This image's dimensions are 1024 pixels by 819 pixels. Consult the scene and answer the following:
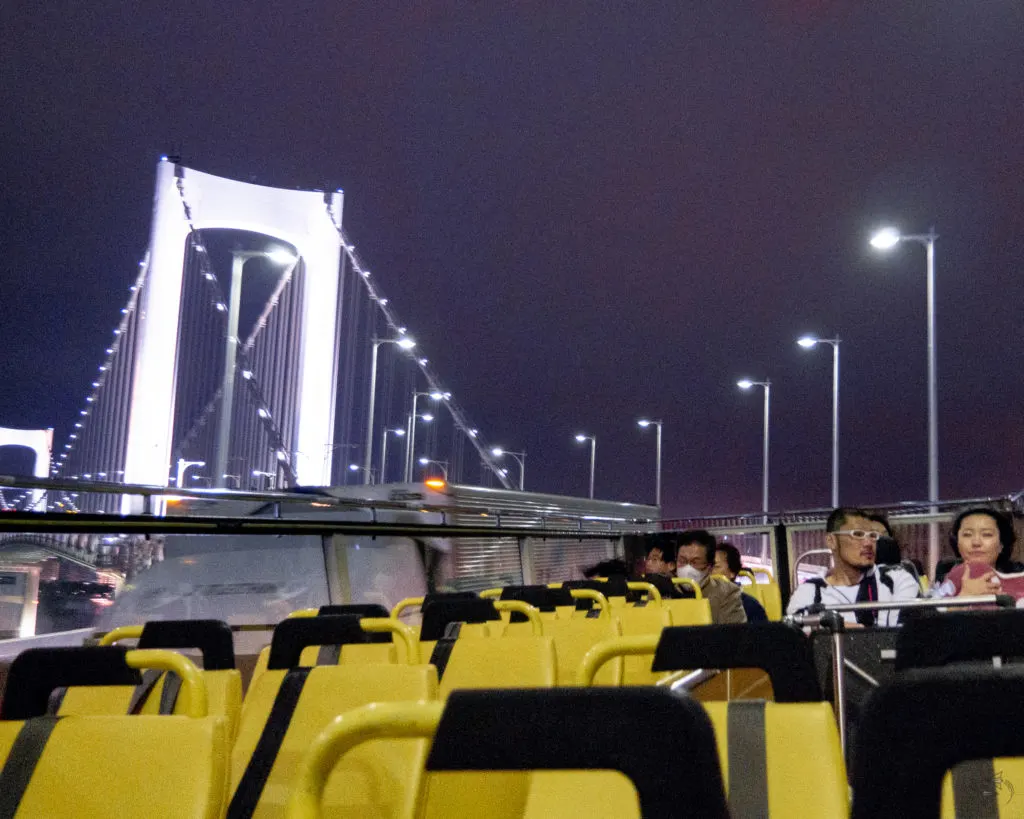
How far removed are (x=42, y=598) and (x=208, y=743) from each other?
3.84 m

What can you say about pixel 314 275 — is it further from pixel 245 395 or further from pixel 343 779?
pixel 343 779

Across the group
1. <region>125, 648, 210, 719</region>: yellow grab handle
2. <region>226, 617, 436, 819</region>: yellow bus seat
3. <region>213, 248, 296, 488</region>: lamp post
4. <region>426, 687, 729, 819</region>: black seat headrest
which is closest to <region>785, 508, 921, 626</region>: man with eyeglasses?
<region>226, 617, 436, 819</region>: yellow bus seat

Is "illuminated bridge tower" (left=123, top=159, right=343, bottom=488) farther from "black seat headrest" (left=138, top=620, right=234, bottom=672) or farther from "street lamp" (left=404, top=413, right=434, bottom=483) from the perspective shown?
"black seat headrest" (left=138, top=620, right=234, bottom=672)

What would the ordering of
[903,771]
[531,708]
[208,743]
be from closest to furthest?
[903,771], [531,708], [208,743]

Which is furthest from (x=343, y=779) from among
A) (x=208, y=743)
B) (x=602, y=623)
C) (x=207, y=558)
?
(x=207, y=558)

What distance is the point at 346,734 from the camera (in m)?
0.94

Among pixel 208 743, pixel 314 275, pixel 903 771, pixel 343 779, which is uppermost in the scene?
pixel 314 275

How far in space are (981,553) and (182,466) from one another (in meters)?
16.8

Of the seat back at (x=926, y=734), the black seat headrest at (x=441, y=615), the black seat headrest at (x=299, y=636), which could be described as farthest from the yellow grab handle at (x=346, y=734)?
the black seat headrest at (x=441, y=615)

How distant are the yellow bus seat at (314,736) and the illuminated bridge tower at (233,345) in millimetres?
14876

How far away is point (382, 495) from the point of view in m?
9.89

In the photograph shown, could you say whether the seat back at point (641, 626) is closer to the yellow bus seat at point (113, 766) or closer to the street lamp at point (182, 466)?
the yellow bus seat at point (113, 766)

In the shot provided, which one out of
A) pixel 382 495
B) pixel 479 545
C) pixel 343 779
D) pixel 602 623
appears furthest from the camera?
pixel 382 495

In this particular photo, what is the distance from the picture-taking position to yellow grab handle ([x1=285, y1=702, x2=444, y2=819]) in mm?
915
